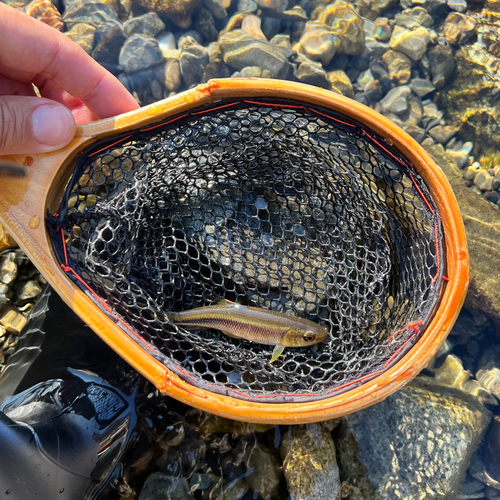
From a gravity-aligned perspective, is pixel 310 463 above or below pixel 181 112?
below

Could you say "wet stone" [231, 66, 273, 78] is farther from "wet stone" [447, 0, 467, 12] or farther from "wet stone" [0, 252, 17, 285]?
"wet stone" [0, 252, 17, 285]

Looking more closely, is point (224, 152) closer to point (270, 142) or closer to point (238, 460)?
point (270, 142)

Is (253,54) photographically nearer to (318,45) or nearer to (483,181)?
(318,45)

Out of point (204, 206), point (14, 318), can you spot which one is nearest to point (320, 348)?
point (204, 206)

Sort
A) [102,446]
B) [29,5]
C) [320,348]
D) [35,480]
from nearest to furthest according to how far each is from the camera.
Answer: [35,480] < [102,446] < [320,348] < [29,5]

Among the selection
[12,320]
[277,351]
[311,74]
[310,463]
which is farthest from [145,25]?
[310,463]

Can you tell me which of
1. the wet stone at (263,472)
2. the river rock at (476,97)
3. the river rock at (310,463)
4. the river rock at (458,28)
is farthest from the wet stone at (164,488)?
the river rock at (458,28)

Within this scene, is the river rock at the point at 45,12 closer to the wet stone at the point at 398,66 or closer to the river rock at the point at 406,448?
the wet stone at the point at 398,66
